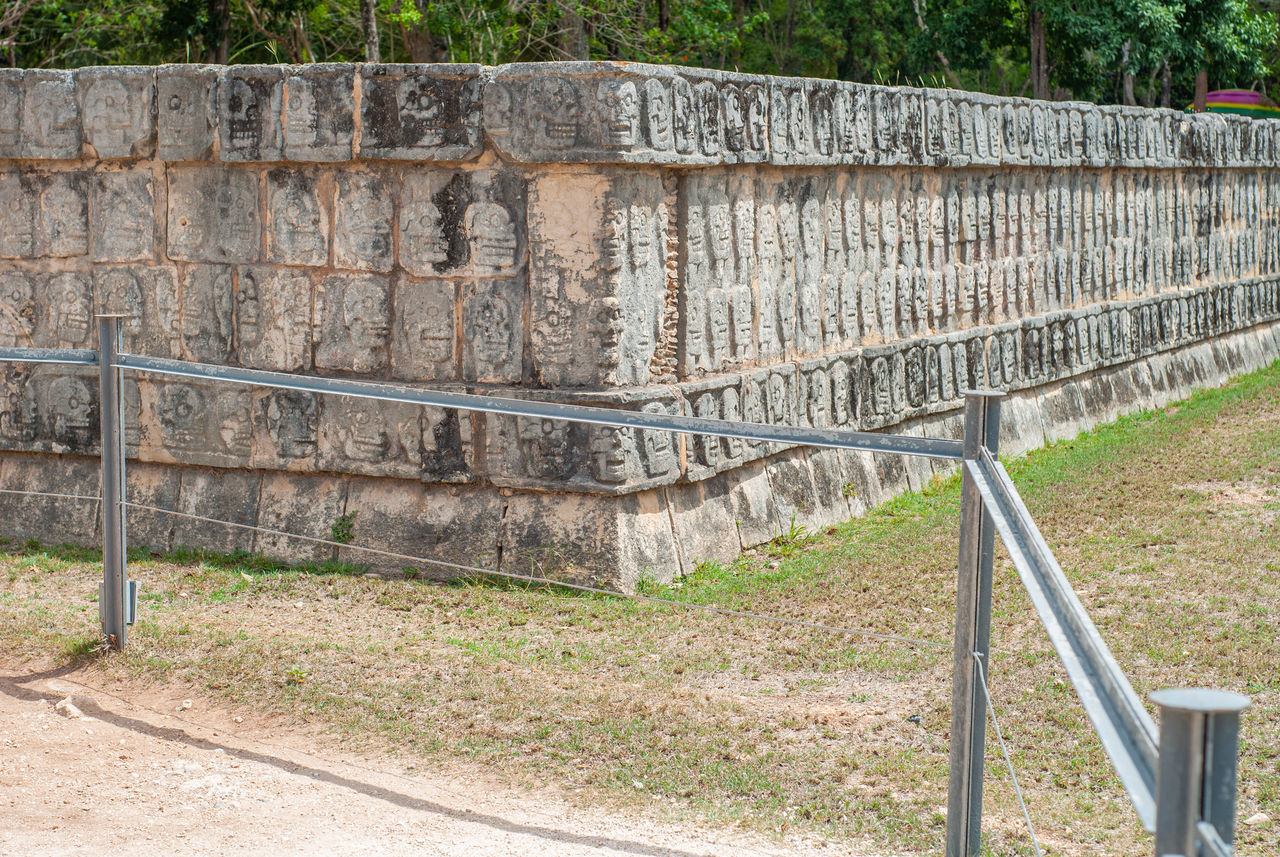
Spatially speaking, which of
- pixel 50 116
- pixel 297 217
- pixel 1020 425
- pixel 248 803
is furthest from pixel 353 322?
pixel 1020 425

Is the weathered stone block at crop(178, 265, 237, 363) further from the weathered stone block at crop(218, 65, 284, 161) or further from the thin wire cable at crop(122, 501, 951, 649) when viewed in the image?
the thin wire cable at crop(122, 501, 951, 649)

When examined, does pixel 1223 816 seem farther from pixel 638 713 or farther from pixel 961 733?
pixel 638 713

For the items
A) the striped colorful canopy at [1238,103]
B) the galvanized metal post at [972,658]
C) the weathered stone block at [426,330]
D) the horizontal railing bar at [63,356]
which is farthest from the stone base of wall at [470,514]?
the striped colorful canopy at [1238,103]

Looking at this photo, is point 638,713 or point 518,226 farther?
point 518,226

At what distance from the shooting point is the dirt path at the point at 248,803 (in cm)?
368

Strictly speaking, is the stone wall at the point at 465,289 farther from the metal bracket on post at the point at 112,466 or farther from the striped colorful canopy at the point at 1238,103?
the striped colorful canopy at the point at 1238,103

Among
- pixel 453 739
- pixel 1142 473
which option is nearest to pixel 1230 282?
pixel 1142 473

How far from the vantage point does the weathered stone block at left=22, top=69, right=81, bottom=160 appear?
22.9ft

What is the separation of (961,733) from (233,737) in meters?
2.29

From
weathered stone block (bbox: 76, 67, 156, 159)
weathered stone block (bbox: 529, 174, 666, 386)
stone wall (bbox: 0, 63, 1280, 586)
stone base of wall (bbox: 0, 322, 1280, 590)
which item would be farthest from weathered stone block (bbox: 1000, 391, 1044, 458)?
weathered stone block (bbox: 76, 67, 156, 159)

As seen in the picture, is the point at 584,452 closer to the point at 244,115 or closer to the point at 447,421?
the point at 447,421

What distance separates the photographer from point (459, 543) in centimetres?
645

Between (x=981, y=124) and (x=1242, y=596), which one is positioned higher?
(x=981, y=124)

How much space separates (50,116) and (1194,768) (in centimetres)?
670
